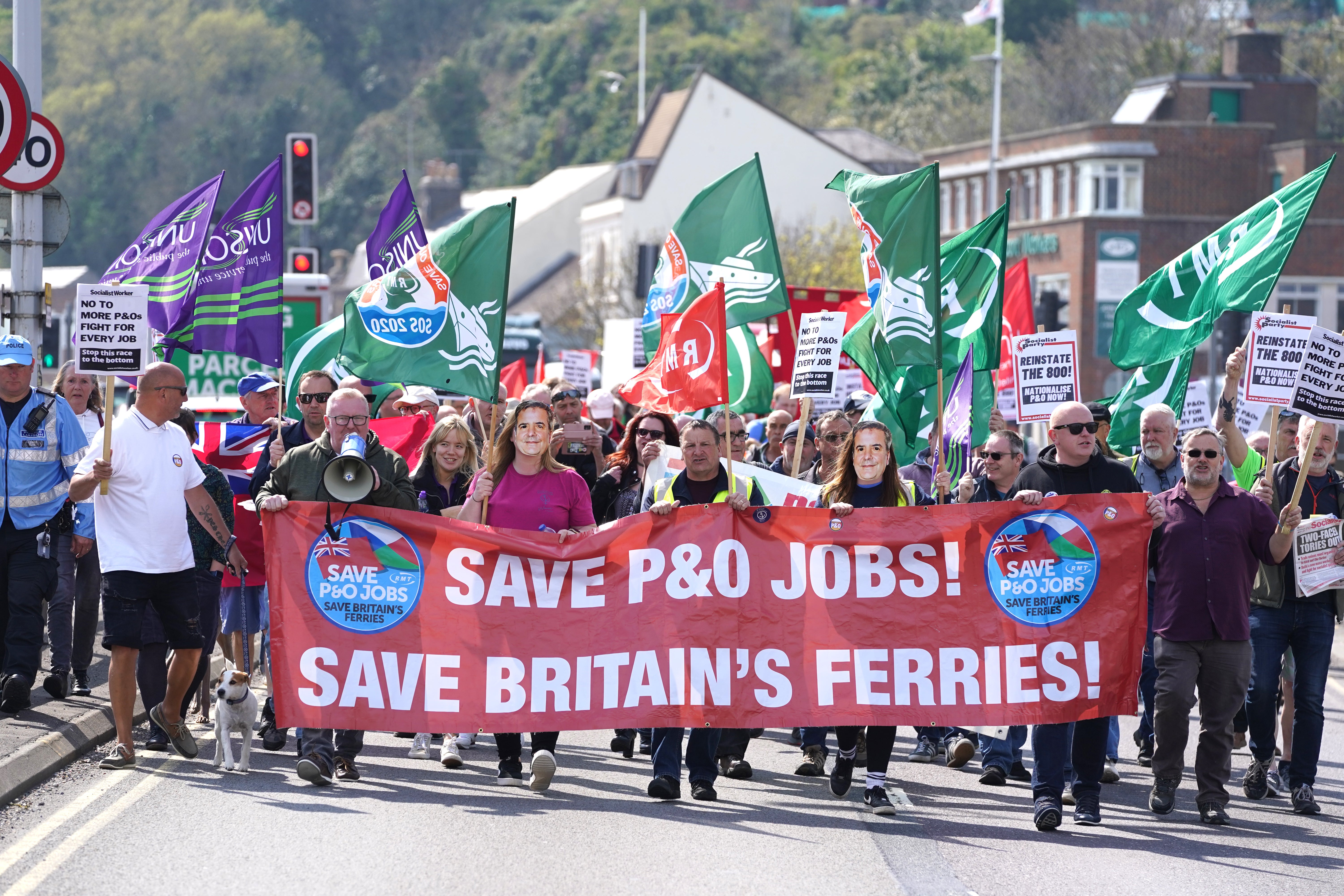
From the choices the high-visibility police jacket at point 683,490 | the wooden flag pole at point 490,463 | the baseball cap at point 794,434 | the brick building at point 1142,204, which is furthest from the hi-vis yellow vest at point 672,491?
the brick building at point 1142,204

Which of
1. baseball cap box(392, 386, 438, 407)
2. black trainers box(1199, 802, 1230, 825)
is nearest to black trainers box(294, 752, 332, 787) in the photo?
black trainers box(1199, 802, 1230, 825)

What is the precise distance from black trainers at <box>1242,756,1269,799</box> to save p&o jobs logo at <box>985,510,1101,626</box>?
1435 mm

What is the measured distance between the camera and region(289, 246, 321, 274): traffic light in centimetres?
2256

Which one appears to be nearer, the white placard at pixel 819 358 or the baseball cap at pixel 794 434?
the white placard at pixel 819 358

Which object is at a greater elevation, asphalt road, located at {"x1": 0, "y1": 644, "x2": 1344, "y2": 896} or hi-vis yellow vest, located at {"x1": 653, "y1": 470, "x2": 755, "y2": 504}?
hi-vis yellow vest, located at {"x1": 653, "y1": 470, "x2": 755, "y2": 504}

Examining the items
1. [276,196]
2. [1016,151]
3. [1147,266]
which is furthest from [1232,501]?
[1016,151]

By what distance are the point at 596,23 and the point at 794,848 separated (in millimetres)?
122295

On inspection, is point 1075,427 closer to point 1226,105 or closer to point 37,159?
point 37,159

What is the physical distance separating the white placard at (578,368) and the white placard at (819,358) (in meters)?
5.76

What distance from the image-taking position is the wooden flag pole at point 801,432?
11891 millimetres

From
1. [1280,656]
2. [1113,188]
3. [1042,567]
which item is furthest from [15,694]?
[1113,188]

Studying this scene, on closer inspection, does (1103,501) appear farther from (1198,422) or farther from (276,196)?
(276,196)

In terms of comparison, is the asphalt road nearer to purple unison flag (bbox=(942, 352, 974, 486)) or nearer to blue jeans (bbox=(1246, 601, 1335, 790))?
blue jeans (bbox=(1246, 601, 1335, 790))

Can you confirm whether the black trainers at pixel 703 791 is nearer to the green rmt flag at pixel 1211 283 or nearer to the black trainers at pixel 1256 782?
the black trainers at pixel 1256 782
